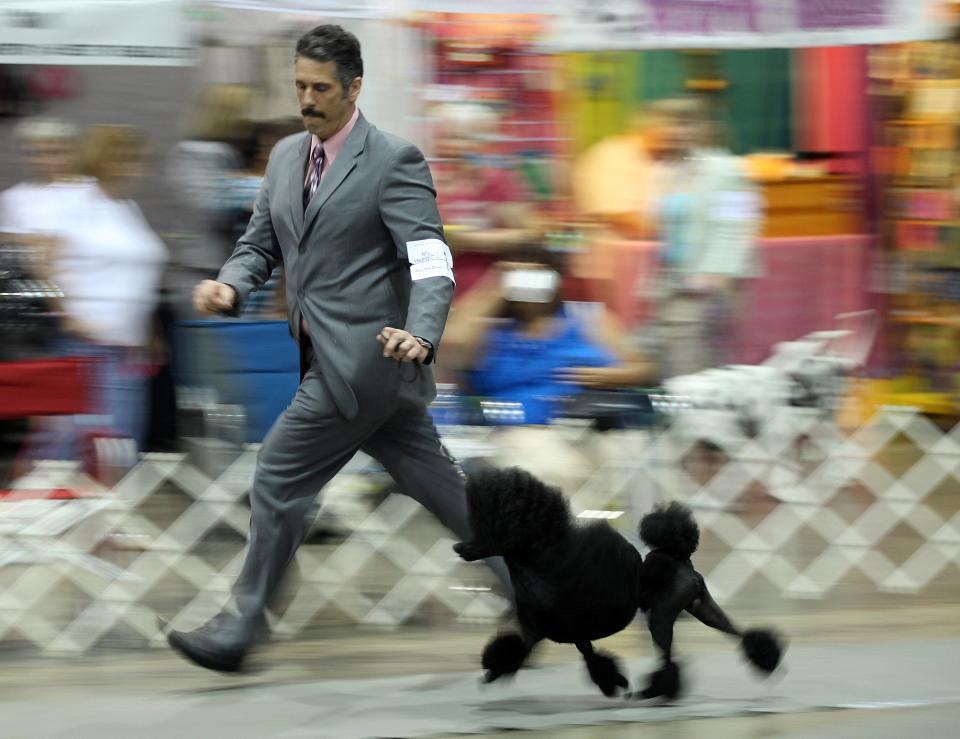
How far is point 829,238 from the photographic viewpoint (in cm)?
922

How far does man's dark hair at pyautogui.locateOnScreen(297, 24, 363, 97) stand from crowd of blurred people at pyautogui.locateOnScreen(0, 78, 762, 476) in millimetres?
2014

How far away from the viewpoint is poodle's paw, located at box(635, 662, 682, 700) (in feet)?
15.5

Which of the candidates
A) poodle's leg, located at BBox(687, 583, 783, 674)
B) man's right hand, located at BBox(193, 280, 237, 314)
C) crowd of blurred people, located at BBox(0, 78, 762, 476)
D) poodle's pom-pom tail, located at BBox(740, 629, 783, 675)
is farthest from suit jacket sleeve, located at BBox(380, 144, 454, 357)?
crowd of blurred people, located at BBox(0, 78, 762, 476)

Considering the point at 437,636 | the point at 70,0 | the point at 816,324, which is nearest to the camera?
the point at 437,636

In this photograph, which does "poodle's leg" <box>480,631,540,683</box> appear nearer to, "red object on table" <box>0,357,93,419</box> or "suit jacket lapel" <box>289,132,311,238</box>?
"suit jacket lapel" <box>289,132,311,238</box>

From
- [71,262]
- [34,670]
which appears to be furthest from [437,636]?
[71,262]

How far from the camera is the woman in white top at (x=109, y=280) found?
676 centimetres

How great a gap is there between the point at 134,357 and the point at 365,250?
8.10ft

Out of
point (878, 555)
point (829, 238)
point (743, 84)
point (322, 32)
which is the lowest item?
point (878, 555)

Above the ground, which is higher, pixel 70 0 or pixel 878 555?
pixel 70 0

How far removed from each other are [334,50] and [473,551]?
4.24 feet

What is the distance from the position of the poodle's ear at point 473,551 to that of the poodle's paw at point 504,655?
0.22 metres

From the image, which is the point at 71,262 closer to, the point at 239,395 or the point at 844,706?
the point at 239,395

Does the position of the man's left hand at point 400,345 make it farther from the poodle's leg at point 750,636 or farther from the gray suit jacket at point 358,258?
the poodle's leg at point 750,636
